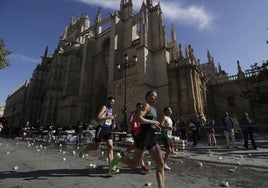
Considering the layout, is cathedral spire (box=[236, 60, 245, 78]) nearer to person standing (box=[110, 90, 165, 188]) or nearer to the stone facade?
the stone facade

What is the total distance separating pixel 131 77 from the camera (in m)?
19.3

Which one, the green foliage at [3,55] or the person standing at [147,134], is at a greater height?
the green foliage at [3,55]

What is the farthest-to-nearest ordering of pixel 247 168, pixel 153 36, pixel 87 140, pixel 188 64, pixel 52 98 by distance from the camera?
pixel 52 98 → pixel 153 36 → pixel 188 64 → pixel 87 140 → pixel 247 168

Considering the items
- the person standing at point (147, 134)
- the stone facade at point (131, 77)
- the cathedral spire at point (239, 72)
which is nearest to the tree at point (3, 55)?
the stone facade at point (131, 77)

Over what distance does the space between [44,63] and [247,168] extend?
44.1 meters

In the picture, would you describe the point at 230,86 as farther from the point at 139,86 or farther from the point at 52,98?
Answer: the point at 52,98

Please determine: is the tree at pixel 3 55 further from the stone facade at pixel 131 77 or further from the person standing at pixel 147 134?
the person standing at pixel 147 134

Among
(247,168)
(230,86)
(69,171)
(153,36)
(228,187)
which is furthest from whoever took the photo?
(230,86)

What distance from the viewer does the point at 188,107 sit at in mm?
16328

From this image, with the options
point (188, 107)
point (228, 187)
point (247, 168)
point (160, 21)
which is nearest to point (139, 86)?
point (188, 107)

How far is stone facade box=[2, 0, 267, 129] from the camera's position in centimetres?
1775

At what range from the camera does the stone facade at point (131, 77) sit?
17748 mm

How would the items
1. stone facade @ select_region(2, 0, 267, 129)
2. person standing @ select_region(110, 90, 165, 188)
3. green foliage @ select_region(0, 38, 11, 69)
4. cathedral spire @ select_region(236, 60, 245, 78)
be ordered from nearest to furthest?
person standing @ select_region(110, 90, 165, 188) < green foliage @ select_region(0, 38, 11, 69) < stone facade @ select_region(2, 0, 267, 129) < cathedral spire @ select_region(236, 60, 245, 78)

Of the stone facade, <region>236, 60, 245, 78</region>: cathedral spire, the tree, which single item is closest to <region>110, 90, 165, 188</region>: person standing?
the stone facade
